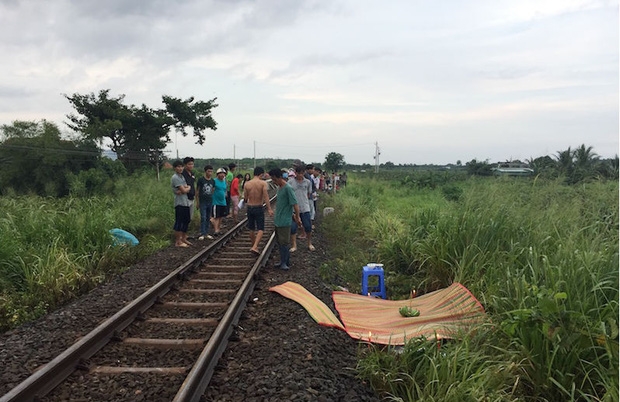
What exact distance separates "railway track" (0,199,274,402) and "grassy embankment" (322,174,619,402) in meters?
1.57

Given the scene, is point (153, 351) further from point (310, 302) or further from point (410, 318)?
point (410, 318)

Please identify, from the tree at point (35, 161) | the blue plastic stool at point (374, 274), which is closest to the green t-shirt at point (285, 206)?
the blue plastic stool at point (374, 274)

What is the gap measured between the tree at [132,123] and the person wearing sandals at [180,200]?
57.1 ft

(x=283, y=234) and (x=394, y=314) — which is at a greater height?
(x=283, y=234)

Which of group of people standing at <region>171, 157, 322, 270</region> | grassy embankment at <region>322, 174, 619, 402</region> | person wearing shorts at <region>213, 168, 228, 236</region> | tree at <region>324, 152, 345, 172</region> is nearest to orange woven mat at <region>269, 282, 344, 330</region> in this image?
grassy embankment at <region>322, 174, 619, 402</region>

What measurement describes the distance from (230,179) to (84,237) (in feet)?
22.2

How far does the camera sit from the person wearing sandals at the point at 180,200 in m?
9.11

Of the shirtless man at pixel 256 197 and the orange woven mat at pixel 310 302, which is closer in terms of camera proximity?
the orange woven mat at pixel 310 302

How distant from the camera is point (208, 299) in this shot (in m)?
6.03

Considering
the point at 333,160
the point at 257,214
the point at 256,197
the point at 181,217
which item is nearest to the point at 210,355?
the point at 256,197

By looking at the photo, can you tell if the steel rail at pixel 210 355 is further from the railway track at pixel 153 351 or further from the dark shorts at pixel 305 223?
the dark shorts at pixel 305 223

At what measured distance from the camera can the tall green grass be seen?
591 centimetres

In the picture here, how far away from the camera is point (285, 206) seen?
7871 millimetres

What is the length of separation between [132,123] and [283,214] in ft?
79.5
